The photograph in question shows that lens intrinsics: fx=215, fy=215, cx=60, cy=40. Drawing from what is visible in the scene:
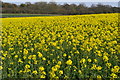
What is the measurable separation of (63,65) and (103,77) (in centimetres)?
169

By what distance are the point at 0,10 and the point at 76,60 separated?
3259 inches

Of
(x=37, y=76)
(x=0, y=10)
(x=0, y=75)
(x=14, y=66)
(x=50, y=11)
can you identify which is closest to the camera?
(x=37, y=76)

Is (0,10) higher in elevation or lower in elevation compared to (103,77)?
higher

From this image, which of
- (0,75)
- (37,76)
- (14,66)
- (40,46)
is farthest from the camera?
(40,46)

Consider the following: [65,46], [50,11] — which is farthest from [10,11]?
[65,46]

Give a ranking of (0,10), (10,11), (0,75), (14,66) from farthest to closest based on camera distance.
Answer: (0,10), (10,11), (14,66), (0,75)

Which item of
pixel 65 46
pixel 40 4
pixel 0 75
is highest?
pixel 40 4

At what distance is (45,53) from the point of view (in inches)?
389

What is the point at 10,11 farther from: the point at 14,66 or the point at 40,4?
the point at 14,66

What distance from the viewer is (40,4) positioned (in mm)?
83812

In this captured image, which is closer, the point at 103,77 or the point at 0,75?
the point at 103,77

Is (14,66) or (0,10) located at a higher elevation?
(0,10)

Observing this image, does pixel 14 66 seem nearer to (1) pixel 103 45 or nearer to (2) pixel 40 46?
(2) pixel 40 46

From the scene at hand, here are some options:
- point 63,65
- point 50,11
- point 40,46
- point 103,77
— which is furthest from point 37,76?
point 50,11
